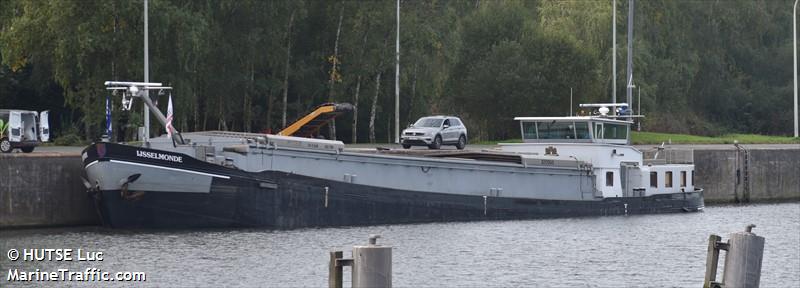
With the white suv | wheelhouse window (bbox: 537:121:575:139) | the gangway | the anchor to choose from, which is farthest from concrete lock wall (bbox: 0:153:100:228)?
wheelhouse window (bbox: 537:121:575:139)

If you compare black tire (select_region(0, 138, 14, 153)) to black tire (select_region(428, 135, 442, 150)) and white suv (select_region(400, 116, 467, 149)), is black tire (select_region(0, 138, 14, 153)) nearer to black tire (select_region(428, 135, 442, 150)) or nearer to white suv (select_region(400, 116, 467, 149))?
white suv (select_region(400, 116, 467, 149))

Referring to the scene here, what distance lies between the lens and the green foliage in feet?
224

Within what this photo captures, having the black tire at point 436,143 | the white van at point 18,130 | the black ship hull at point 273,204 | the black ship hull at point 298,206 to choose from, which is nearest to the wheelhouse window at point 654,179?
the black ship hull at point 298,206

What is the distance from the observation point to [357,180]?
51.2 metres

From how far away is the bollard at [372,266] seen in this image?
58.5 ft

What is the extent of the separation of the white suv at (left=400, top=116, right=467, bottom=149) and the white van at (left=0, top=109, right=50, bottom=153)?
18.4m

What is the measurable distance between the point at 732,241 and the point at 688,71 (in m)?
91.1

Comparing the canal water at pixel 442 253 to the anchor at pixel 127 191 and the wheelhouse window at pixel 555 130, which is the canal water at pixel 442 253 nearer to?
the anchor at pixel 127 191

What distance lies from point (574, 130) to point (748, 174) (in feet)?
56.8

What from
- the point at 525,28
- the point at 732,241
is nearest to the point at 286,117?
the point at 525,28

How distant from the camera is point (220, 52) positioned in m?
76.4

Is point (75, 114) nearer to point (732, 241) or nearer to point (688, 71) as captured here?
point (688, 71)

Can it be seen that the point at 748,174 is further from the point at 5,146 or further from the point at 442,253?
the point at 5,146

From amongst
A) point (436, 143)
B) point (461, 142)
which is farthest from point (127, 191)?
point (461, 142)
